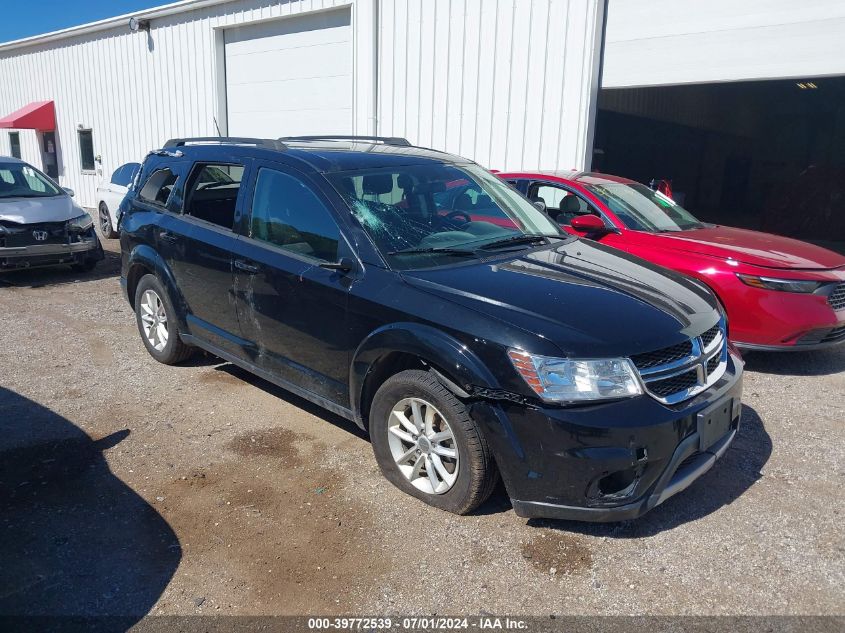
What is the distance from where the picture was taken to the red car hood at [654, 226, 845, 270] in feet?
17.9

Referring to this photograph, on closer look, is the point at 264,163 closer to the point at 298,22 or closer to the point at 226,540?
the point at 226,540

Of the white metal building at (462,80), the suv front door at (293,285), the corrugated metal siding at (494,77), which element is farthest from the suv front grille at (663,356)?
the corrugated metal siding at (494,77)

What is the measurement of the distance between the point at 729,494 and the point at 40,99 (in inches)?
871

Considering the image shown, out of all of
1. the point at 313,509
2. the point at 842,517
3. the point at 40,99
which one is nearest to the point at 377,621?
the point at 313,509

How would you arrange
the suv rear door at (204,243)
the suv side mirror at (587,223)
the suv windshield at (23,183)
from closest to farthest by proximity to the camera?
1. the suv rear door at (204,243)
2. the suv side mirror at (587,223)
3. the suv windshield at (23,183)

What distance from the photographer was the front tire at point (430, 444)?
3.17 meters

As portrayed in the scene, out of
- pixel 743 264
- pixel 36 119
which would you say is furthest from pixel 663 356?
pixel 36 119

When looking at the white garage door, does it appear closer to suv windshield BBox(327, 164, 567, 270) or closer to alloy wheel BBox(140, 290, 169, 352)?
alloy wheel BBox(140, 290, 169, 352)

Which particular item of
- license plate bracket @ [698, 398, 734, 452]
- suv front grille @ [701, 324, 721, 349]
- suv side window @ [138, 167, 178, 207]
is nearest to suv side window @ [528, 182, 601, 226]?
suv front grille @ [701, 324, 721, 349]

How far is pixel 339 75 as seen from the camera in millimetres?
12141

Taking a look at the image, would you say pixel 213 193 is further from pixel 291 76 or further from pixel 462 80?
pixel 291 76

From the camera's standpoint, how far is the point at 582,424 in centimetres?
285

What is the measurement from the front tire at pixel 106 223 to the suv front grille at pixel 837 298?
11.7 metres

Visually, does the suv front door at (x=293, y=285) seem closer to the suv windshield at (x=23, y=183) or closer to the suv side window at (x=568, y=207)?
the suv side window at (x=568, y=207)
